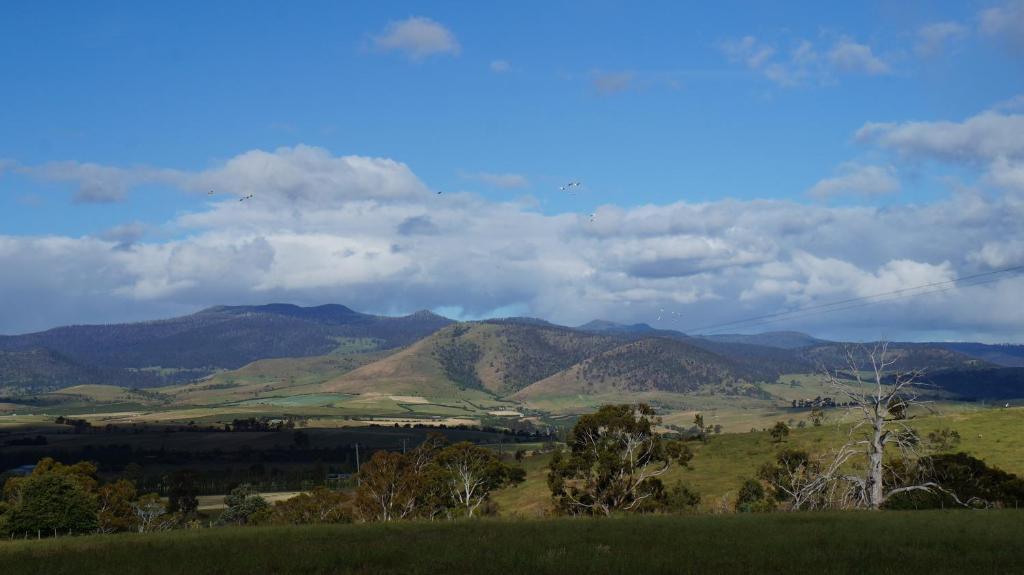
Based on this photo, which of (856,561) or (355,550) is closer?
(856,561)

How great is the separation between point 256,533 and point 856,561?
868 inches

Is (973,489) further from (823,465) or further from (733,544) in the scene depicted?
(733,544)

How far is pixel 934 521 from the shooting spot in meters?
32.5

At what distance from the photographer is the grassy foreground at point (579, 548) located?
2100cm

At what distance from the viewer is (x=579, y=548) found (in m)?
24.5

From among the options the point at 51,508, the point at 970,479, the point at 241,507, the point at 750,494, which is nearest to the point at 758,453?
the point at 750,494

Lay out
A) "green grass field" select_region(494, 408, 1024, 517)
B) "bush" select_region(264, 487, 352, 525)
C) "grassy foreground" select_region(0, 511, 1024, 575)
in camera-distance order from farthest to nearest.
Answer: "bush" select_region(264, 487, 352, 525)
"green grass field" select_region(494, 408, 1024, 517)
"grassy foreground" select_region(0, 511, 1024, 575)

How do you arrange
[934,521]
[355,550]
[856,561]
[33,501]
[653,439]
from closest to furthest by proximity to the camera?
[856,561], [355,550], [934,521], [653,439], [33,501]

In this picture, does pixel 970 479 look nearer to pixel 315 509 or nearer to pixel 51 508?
pixel 315 509

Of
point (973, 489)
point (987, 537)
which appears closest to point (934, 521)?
point (987, 537)

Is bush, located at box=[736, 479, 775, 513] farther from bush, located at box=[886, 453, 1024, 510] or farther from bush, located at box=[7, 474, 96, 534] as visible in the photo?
bush, located at box=[7, 474, 96, 534]

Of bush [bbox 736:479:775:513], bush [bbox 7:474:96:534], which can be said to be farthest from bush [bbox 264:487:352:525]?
bush [bbox 736:479:775:513]

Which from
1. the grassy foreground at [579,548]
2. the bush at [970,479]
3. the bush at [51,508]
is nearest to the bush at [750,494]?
the bush at [970,479]

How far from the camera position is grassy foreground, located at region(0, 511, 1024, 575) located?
21.0 metres
